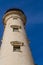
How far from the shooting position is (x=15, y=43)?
2267 centimetres

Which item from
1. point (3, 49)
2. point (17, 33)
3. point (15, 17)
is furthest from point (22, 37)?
point (15, 17)

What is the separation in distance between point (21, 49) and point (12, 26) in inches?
172

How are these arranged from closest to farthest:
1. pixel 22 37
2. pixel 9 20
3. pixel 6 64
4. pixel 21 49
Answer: pixel 6 64
pixel 21 49
pixel 22 37
pixel 9 20

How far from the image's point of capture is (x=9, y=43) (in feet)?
75.6

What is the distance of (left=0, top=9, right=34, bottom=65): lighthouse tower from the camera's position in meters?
21.2

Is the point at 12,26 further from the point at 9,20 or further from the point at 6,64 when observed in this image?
the point at 6,64

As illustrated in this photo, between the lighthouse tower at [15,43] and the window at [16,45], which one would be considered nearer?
the lighthouse tower at [15,43]

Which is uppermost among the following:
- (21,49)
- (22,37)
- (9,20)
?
(9,20)

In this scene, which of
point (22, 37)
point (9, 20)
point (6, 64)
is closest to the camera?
point (6, 64)

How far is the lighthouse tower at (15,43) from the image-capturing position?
69.5ft

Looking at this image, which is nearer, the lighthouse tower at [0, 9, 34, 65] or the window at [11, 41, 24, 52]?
the lighthouse tower at [0, 9, 34, 65]

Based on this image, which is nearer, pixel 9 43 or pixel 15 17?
pixel 9 43

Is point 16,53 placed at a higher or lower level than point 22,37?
lower

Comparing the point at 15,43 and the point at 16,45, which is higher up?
the point at 15,43
